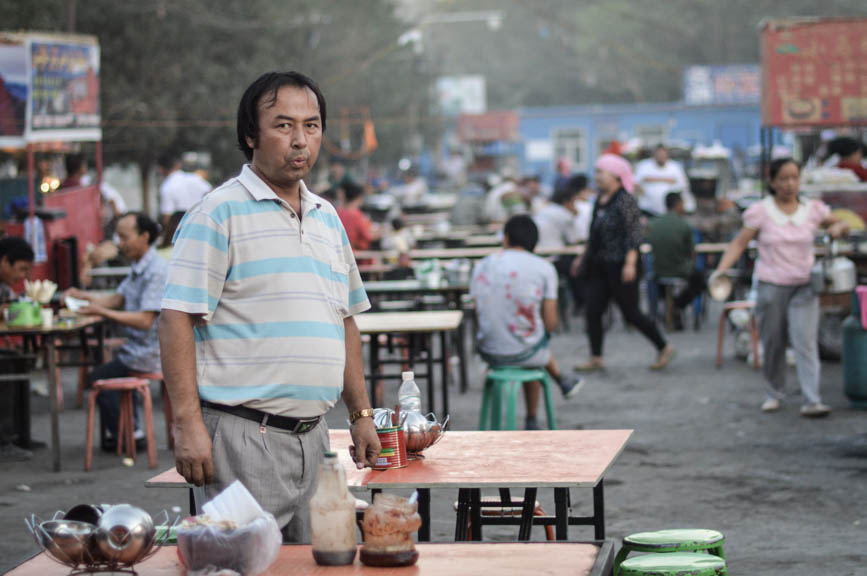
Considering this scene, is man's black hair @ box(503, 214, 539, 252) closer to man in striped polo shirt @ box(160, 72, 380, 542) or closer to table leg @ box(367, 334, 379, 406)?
table leg @ box(367, 334, 379, 406)

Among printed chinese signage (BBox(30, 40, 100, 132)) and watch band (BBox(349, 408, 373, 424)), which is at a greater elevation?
printed chinese signage (BBox(30, 40, 100, 132))

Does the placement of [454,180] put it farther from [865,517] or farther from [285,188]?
[285,188]

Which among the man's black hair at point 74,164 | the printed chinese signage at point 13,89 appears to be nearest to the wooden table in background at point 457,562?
the printed chinese signage at point 13,89

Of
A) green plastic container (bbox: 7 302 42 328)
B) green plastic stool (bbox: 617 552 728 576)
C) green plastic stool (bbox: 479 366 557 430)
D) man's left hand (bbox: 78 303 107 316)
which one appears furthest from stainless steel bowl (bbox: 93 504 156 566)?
green plastic container (bbox: 7 302 42 328)

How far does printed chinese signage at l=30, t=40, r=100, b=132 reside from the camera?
13305 millimetres

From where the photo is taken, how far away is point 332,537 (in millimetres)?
3373

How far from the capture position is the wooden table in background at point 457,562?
3346mm

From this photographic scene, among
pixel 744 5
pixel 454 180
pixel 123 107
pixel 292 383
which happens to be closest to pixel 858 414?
pixel 292 383

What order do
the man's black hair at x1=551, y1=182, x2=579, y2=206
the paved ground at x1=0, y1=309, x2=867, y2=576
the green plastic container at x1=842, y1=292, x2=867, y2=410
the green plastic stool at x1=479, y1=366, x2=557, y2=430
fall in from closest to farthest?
the paved ground at x1=0, y1=309, x2=867, y2=576, the green plastic stool at x1=479, y1=366, x2=557, y2=430, the green plastic container at x1=842, y1=292, x2=867, y2=410, the man's black hair at x1=551, y1=182, x2=579, y2=206

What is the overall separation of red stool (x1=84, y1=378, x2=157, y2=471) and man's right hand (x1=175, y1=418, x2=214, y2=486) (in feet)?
17.4

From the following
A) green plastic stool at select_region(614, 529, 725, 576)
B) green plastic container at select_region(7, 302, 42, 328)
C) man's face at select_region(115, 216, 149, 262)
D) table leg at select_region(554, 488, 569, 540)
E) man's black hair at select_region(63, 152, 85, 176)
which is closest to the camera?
green plastic stool at select_region(614, 529, 725, 576)

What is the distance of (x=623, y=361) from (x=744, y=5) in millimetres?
58232

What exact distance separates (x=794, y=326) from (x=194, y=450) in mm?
7354

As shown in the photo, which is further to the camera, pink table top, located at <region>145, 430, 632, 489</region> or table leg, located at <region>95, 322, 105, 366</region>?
table leg, located at <region>95, 322, 105, 366</region>
